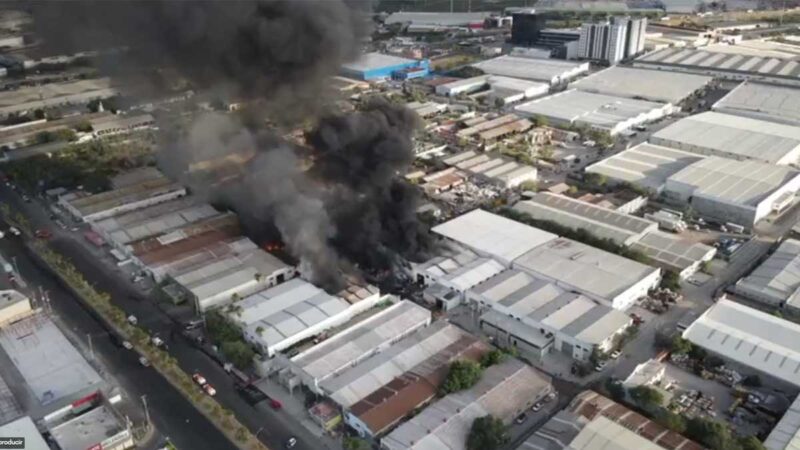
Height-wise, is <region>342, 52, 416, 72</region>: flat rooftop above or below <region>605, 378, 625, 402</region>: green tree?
above

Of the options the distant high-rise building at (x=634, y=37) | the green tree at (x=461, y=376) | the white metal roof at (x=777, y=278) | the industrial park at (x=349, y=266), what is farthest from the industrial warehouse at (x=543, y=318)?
the distant high-rise building at (x=634, y=37)

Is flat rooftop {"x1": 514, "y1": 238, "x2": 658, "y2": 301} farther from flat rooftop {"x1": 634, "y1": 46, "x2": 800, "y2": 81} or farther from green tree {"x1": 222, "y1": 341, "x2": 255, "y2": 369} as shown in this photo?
flat rooftop {"x1": 634, "y1": 46, "x2": 800, "y2": 81}

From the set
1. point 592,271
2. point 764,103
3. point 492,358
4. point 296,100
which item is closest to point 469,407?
point 492,358

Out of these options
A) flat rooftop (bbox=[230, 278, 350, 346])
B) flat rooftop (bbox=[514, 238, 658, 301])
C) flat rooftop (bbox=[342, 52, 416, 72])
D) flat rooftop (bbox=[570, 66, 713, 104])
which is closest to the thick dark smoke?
flat rooftop (bbox=[230, 278, 350, 346])

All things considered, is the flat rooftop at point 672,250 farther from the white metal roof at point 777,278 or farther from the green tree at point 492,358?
the green tree at point 492,358

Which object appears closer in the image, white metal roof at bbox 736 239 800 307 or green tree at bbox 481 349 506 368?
green tree at bbox 481 349 506 368

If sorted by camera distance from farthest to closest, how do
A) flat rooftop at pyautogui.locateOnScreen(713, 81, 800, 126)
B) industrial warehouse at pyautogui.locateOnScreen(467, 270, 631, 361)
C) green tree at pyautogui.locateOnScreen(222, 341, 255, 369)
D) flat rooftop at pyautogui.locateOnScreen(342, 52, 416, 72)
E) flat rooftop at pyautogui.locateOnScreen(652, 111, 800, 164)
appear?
flat rooftop at pyautogui.locateOnScreen(342, 52, 416, 72) < flat rooftop at pyautogui.locateOnScreen(713, 81, 800, 126) < flat rooftop at pyautogui.locateOnScreen(652, 111, 800, 164) < industrial warehouse at pyautogui.locateOnScreen(467, 270, 631, 361) < green tree at pyautogui.locateOnScreen(222, 341, 255, 369)

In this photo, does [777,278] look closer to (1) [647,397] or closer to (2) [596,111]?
(1) [647,397]

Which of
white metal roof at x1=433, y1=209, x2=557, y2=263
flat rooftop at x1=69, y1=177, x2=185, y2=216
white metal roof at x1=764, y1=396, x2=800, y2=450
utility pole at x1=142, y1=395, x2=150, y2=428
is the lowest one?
utility pole at x1=142, y1=395, x2=150, y2=428
